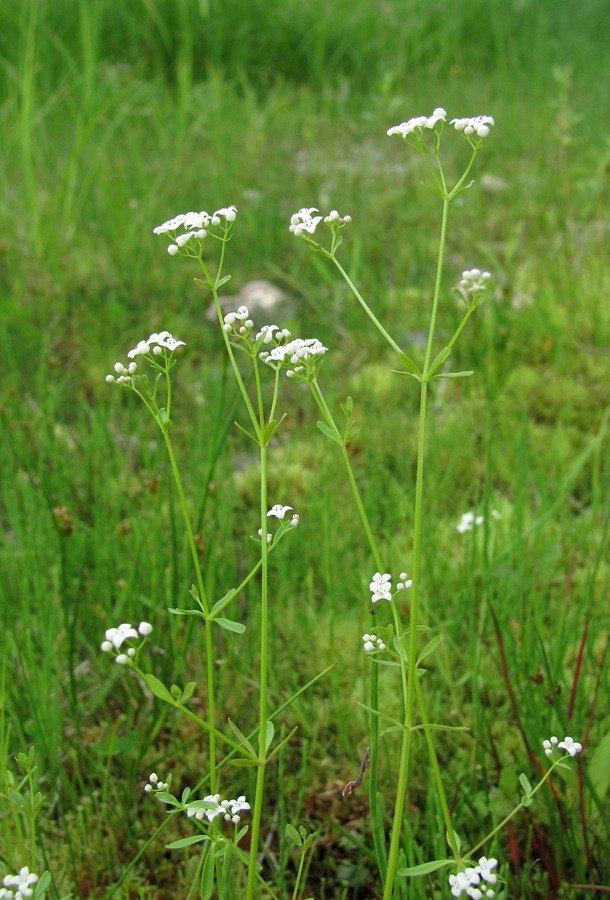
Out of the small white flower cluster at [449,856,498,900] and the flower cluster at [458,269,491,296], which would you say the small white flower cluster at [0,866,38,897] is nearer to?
the small white flower cluster at [449,856,498,900]

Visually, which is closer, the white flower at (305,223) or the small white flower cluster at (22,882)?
the small white flower cluster at (22,882)

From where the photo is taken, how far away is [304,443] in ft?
9.53

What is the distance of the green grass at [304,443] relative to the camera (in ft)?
5.46

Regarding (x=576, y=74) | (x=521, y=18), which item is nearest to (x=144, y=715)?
(x=576, y=74)

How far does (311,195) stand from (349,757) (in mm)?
3414

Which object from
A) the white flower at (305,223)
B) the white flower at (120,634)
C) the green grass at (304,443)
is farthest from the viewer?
the green grass at (304,443)

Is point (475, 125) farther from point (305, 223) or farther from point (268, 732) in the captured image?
point (268, 732)

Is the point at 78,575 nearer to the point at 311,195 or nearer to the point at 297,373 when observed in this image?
the point at 297,373

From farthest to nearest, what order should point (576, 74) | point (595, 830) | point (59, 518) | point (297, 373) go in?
point (576, 74)
point (59, 518)
point (595, 830)
point (297, 373)

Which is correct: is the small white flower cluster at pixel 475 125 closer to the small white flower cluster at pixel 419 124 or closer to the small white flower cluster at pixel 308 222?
the small white flower cluster at pixel 419 124

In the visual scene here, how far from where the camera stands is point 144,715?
1.84 meters

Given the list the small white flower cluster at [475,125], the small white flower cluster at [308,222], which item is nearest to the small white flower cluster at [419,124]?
the small white flower cluster at [475,125]

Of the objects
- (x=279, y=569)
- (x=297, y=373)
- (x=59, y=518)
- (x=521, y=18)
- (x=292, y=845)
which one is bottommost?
(x=292, y=845)

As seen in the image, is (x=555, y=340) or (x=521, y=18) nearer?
(x=555, y=340)
